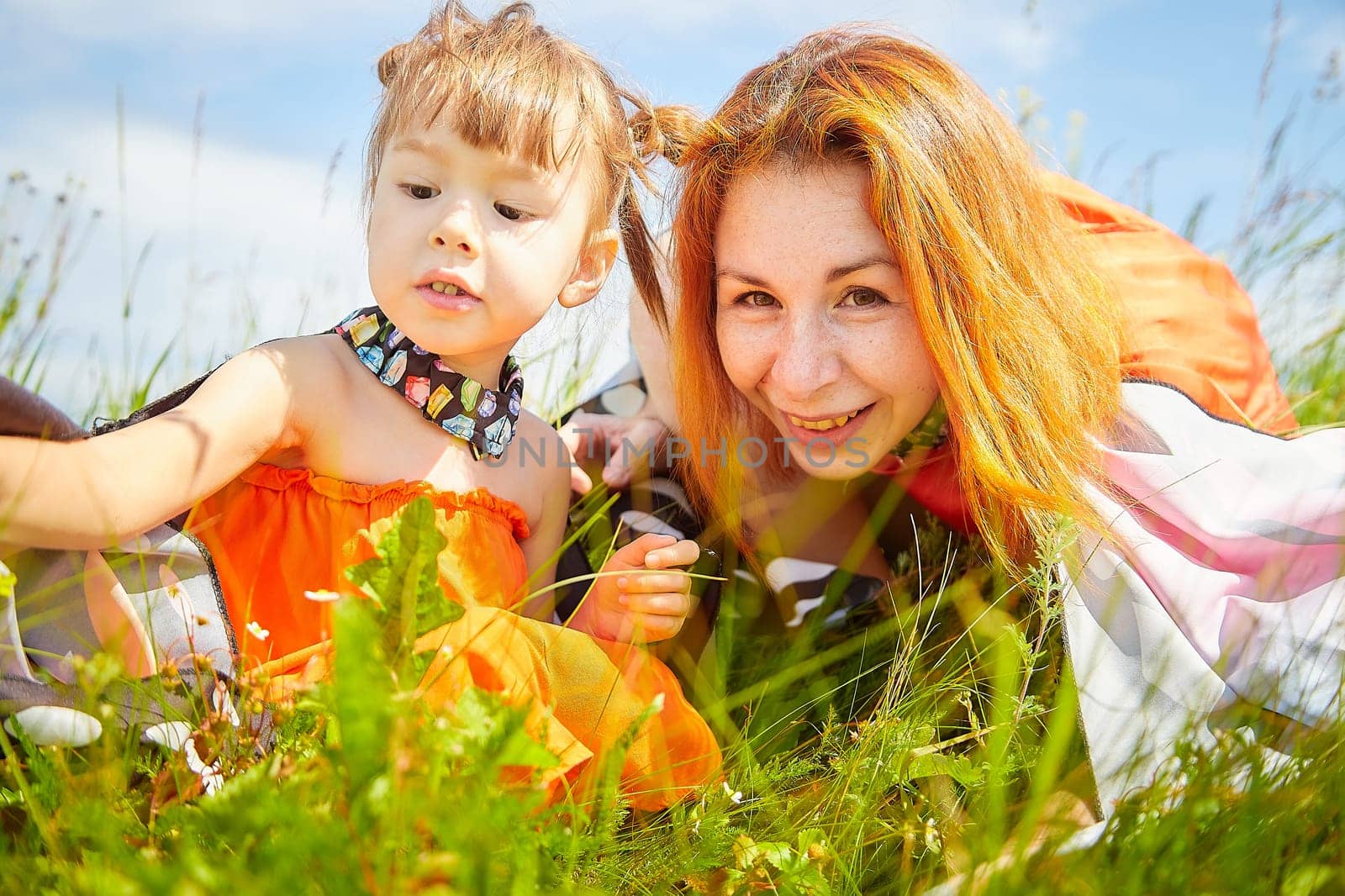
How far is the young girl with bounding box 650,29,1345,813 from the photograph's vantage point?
1656 mm

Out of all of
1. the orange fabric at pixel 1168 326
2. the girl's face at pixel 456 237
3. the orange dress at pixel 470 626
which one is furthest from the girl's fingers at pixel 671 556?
the orange fabric at pixel 1168 326

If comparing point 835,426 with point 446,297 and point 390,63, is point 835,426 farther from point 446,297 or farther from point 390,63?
point 390,63

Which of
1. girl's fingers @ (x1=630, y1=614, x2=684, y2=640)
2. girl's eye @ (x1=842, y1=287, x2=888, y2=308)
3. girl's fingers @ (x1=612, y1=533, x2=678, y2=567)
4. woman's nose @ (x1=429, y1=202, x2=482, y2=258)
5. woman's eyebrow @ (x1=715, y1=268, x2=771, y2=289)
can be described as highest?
woman's nose @ (x1=429, y1=202, x2=482, y2=258)

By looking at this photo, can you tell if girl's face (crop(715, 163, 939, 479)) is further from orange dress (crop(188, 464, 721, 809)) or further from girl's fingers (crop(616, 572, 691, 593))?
orange dress (crop(188, 464, 721, 809))

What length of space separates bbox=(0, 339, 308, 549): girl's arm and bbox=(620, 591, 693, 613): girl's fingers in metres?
0.67

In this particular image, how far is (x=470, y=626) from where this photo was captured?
1.47 metres

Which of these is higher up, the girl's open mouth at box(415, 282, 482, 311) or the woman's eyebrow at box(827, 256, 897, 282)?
the woman's eyebrow at box(827, 256, 897, 282)

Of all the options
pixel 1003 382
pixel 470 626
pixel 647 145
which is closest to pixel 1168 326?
pixel 1003 382

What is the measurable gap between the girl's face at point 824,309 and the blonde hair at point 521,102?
27cm

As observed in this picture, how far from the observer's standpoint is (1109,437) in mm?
1979

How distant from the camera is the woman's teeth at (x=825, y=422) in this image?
194 centimetres

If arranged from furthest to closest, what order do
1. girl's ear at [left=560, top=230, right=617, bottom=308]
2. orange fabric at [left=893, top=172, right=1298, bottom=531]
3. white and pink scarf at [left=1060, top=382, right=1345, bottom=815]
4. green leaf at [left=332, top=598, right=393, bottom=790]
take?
orange fabric at [left=893, top=172, right=1298, bottom=531] < girl's ear at [left=560, top=230, right=617, bottom=308] < white and pink scarf at [left=1060, top=382, right=1345, bottom=815] < green leaf at [left=332, top=598, right=393, bottom=790]

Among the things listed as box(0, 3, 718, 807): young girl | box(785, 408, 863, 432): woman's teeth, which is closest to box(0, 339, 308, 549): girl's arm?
box(0, 3, 718, 807): young girl

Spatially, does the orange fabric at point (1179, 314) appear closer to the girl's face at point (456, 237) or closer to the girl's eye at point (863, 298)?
the girl's eye at point (863, 298)
